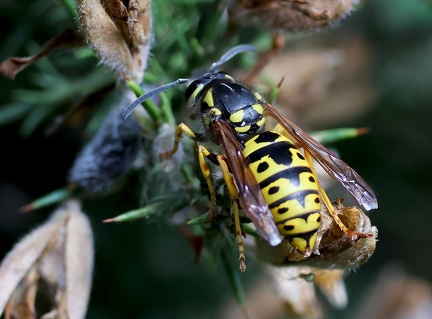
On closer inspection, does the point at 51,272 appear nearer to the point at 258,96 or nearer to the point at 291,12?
the point at 258,96

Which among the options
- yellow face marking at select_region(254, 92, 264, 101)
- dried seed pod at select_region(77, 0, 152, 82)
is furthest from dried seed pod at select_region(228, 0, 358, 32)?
dried seed pod at select_region(77, 0, 152, 82)

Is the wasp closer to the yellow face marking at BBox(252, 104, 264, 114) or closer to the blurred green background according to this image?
the yellow face marking at BBox(252, 104, 264, 114)

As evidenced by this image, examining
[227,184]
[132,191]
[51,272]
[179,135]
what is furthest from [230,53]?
[51,272]

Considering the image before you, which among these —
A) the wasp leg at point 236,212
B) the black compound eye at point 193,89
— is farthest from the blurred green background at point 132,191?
the wasp leg at point 236,212

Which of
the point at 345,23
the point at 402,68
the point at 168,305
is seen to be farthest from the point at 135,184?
the point at 402,68

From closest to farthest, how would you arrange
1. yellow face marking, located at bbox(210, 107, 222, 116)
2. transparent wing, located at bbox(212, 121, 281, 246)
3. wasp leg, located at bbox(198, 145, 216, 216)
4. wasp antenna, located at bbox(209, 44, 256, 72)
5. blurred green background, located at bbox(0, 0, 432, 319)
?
transparent wing, located at bbox(212, 121, 281, 246), wasp leg, located at bbox(198, 145, 216, 216), yellow face marking, located at bbox(210, 107, 222, 116), wasp antenna, located at bbox(209, 44, 256, 72), blurred green background, located at bbox(0, 0, 432, 319)

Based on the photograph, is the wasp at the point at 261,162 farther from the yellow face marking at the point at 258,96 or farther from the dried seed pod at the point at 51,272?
the dried seed pod at the point at 51,272

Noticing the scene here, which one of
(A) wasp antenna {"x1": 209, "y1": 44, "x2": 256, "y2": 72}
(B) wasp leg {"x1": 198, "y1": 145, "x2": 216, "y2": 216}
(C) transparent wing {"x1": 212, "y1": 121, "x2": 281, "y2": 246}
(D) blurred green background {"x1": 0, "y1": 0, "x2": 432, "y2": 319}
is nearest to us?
(C) transparent wing {"x1": 212, "y1": 121, "x2": 281, "y2": 246}

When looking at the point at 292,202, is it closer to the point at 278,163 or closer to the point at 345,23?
the point at 278,163
